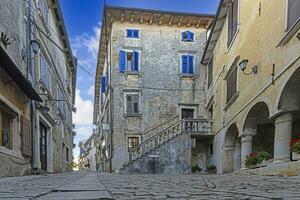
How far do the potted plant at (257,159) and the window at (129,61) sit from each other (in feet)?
35.4

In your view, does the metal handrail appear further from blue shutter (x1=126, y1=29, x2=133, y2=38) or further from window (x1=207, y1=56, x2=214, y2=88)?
blue shutter (x1=126, y1=29, x2=133, y2=38)

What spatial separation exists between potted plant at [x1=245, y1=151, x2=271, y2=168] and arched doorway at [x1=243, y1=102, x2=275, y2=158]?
1216 mm

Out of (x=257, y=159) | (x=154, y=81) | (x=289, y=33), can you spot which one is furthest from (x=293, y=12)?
(x=154, y=81)

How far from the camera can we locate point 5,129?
300 inches

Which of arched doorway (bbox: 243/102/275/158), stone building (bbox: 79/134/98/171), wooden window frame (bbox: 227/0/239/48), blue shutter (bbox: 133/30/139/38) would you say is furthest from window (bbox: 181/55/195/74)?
stone building (bbox: 79/134/98/171)

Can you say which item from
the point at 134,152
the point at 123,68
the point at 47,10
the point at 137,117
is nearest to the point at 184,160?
the point at 134,152

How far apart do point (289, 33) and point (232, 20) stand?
19.5 feet

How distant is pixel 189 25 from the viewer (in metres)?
19.9

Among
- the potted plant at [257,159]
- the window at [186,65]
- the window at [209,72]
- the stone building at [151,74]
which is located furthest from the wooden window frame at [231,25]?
the stone building at [151,74]

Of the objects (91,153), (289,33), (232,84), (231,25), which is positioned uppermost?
(231,25)

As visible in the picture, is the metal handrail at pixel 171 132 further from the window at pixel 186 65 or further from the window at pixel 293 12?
the window at pixel 293 12

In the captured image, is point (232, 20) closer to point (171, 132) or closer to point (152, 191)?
point (171, 132)

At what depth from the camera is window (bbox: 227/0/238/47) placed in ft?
39.5

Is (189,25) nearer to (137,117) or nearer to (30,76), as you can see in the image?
(137,117)
